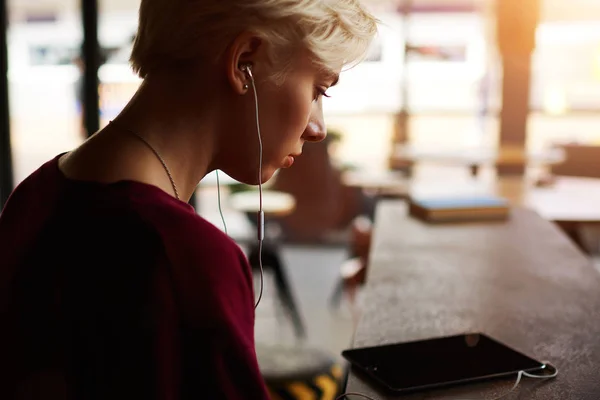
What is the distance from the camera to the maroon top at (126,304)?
680 mm

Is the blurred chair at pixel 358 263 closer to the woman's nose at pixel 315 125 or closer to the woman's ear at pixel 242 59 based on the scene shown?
the woman's nose at pixel 315 125

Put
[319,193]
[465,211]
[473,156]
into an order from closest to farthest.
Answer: [465,211] < [473,156] < [319,193]

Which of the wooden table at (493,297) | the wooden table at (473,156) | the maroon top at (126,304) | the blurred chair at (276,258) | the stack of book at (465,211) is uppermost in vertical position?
the maroon top at (126,304)

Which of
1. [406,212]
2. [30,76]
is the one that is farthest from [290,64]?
[30,76]

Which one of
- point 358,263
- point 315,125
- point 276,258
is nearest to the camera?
point 315,125

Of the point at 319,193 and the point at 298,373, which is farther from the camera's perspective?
the point at 319,193

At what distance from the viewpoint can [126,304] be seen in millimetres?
682

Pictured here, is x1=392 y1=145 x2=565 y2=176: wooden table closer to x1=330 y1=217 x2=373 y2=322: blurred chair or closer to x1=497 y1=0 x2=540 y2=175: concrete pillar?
x1=497 y1=0 x2=540 y2=175: concrete pillar

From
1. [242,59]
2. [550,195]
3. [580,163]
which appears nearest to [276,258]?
[550,195]

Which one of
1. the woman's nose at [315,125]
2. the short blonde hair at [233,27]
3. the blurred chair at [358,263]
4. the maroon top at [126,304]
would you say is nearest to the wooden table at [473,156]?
the blurred chair at [358,263]

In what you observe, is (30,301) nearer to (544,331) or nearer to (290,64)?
(290,64)

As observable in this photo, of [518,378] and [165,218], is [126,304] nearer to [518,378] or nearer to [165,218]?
[165,218]

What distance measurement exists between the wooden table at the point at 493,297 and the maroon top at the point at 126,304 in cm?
34

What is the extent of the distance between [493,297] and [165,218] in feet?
2.97
